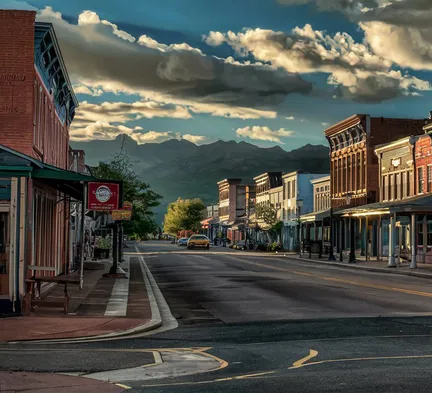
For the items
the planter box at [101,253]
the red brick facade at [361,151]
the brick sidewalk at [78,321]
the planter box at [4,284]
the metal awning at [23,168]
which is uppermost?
the red brick facade at [361,151]

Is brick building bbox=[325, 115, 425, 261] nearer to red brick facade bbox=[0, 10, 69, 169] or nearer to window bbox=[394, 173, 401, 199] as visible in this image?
window bbox=[394, 173, 401, 199]

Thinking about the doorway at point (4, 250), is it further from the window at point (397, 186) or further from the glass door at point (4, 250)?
the window at point (397, 186)

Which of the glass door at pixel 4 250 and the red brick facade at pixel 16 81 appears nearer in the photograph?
the glass door at pixel 4 250

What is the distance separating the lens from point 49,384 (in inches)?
382

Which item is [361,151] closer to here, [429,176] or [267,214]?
[429,176]

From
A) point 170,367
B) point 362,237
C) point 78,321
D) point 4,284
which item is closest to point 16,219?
point 4,284

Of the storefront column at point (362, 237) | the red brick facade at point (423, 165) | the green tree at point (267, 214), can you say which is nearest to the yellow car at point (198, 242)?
the green tree at point (267, 214)

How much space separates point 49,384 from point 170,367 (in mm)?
2007

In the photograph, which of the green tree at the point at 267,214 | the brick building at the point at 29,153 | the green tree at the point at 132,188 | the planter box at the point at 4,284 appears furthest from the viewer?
the green tree at the point at 267,214

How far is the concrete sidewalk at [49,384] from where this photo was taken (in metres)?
9.30

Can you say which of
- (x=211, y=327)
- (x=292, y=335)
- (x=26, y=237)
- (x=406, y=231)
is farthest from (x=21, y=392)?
(x=406, y=231)

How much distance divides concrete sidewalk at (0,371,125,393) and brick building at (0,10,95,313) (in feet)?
26.5

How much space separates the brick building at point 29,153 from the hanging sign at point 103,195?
1.57ft

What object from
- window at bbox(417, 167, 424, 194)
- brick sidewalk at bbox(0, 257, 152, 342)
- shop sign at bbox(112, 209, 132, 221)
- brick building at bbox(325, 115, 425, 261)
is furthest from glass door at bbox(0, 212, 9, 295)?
brick building at bbox(325, 115, 425, 261)
